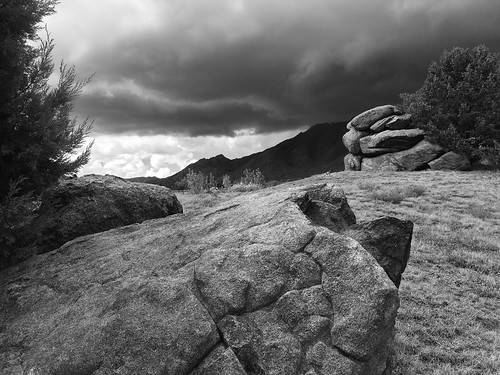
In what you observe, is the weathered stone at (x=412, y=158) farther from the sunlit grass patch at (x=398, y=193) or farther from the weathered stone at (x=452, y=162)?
the sunlit grass patch at (x=398, y=193)

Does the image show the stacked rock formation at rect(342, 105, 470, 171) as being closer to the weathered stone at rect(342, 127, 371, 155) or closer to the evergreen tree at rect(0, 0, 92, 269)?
the weathered stone at rect(342, 127, 371, 155)

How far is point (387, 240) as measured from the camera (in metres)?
8.15

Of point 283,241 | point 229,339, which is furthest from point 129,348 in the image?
point 283,241

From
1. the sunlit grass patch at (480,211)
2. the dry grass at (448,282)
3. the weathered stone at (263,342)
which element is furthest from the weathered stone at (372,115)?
the weathered stone at (263,342)

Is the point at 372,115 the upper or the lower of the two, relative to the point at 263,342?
upper

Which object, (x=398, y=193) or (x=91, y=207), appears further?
(x=398, y=193)

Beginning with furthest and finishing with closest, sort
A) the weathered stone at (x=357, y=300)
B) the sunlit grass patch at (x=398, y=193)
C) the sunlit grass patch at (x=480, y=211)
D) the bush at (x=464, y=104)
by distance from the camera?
the bush at (x=464, y=104), the sunlit grass patch at (x=398, y=193), the sunlit grass patch at (x=480, y=211), the weathered stone at (x=357, y=300)

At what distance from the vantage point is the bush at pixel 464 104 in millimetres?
38500

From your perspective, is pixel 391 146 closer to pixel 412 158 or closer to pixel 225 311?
pixel 412 158

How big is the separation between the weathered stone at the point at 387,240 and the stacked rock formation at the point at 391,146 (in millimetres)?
32937

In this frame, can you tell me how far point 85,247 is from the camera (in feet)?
29.3

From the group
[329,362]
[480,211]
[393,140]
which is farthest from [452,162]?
[329,362]

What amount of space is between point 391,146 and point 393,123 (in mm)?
3113

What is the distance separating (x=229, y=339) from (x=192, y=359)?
558 mm
